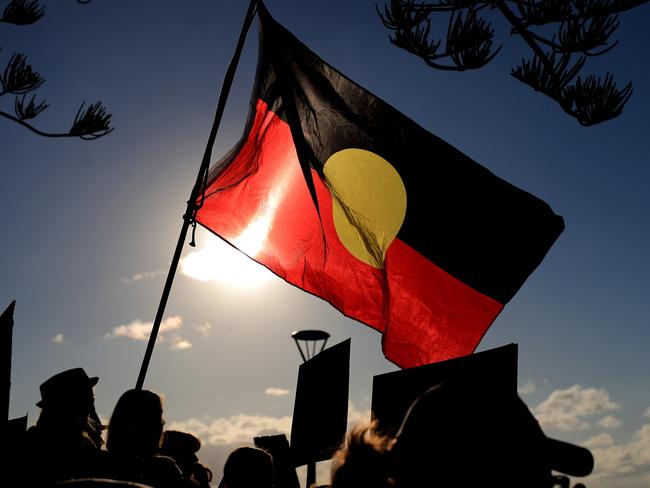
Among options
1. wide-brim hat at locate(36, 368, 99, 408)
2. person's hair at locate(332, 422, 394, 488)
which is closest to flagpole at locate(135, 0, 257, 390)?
wide-brim hat at locate(36, 368, 99, 408)

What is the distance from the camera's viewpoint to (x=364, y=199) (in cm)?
587

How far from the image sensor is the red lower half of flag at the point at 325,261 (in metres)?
5.58

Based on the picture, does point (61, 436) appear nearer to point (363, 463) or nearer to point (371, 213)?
point (363, 463)

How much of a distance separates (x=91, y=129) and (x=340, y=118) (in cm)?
341

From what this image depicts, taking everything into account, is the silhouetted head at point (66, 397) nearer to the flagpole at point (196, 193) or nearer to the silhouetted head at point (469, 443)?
the flagpole at point (196, 193)

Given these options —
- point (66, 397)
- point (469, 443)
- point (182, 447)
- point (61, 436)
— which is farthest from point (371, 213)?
point (469, 443)

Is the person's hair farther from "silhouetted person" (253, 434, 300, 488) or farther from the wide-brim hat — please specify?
"silhouetted person" (253, 434, 300, 488)

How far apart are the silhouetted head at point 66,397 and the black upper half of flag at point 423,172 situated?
3034 mm

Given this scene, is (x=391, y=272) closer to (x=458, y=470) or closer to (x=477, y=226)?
(x=477, y=226)

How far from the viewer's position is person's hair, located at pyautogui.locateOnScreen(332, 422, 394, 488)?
56.2 inches

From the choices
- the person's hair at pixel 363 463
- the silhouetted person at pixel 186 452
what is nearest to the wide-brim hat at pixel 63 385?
the silhouetted person at pixel 186 452

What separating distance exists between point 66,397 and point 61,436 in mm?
201

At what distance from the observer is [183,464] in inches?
180

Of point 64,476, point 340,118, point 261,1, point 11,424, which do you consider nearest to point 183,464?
point 11,424
